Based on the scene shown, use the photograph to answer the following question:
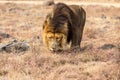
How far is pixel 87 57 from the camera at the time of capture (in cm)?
1054

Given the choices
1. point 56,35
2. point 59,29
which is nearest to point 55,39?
point 56,35

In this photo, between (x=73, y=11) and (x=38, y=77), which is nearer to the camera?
(x=38, y=77)

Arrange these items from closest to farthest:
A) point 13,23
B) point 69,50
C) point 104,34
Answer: point 69,50
point 104,34
point 13,23

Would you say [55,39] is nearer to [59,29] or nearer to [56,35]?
[56,35]

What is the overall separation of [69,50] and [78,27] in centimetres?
100

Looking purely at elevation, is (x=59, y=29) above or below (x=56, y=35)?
above

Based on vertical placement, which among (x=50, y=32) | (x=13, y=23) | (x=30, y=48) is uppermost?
(x=50, y=32)

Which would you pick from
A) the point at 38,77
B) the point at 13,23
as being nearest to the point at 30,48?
the point at 38,77

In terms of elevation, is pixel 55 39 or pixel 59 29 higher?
pixel 59 29

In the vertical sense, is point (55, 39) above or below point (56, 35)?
below

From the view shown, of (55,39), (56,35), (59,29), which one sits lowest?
(55,39)

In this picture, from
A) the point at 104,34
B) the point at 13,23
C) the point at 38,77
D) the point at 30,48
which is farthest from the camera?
the point at 13,23

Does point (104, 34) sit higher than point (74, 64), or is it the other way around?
point (74, 64)

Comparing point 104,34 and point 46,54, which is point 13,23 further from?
point 46,54
